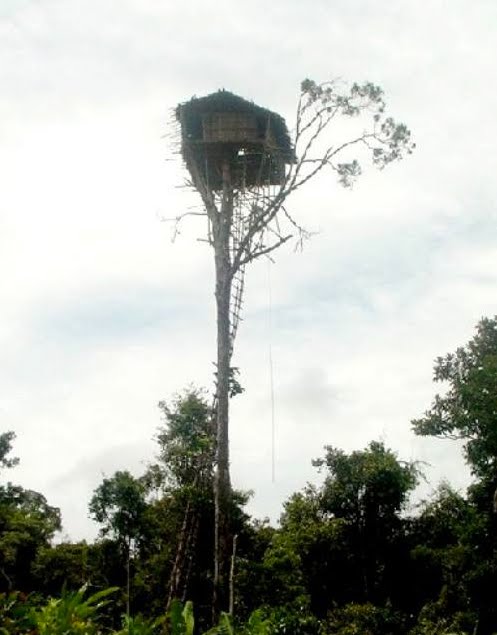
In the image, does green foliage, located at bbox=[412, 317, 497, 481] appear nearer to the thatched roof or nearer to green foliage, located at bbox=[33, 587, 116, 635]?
the thatched roof

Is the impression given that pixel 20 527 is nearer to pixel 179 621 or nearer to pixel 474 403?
pixel 474 403

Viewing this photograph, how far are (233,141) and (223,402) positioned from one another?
22.4 feet

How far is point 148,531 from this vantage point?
2402 centimetres

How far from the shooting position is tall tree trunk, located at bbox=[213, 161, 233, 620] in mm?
12234

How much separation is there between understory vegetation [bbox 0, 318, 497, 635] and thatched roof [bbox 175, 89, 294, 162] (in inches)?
309

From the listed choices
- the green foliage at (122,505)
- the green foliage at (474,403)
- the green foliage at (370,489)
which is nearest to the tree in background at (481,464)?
the green foliage at (474,403)

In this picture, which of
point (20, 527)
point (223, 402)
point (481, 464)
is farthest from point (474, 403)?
point (20, 527)

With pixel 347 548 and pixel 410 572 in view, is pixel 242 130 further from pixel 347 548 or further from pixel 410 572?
pixel 410 572

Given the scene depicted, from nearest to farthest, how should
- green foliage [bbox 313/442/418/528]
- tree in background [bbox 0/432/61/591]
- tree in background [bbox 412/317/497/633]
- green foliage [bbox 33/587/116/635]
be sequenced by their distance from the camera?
green foliage [bbox 33/587/116/635], tree in background [bbox 412/317/497/633], green foliage [bbox 313/442/418/528], tree in background [bbox 0/432/61/591]

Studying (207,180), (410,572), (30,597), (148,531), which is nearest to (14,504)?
(148,531)

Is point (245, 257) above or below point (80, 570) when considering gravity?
above

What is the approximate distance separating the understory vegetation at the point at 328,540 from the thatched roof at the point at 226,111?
7.84 metres

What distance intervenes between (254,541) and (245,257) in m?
11.3

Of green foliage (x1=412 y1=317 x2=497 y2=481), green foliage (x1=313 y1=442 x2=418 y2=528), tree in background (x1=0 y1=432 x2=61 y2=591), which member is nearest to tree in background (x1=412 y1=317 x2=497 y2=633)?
green foliage (x1=412 y1=317 x2=497 y2=481)
